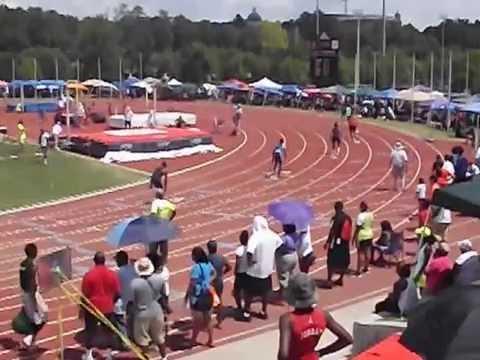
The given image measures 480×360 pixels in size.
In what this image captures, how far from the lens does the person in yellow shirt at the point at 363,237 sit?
54.9 feet

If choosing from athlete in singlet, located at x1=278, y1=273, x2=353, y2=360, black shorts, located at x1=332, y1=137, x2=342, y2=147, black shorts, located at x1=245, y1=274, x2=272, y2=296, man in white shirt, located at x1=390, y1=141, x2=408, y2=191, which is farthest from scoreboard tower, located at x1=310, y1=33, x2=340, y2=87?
athlete in singlet, located at x1=278, y1=273, x2=353, y2=360

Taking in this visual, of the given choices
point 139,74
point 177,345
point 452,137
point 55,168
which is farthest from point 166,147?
point 139,74

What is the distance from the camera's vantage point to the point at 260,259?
13.3 m

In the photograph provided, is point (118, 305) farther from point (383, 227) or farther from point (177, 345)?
point (383, 227)

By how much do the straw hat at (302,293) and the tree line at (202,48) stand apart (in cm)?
7991

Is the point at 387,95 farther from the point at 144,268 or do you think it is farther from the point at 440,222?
the point at 144,268

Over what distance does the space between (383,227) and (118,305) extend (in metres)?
7.22

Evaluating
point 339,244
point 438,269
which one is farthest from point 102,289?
point 339,244

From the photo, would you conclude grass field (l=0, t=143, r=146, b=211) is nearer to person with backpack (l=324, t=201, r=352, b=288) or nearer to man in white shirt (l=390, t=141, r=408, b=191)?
man in white shirt (l=390, t=141, r=408, b=191)

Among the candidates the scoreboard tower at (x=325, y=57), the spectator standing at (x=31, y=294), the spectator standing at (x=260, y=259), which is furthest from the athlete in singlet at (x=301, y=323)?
the scoreboard tower at (x=325, y=57)

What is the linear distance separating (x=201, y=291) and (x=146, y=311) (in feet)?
3.64

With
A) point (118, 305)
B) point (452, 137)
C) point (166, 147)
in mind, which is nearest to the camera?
point (118, 305)

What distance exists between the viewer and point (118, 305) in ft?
38.2

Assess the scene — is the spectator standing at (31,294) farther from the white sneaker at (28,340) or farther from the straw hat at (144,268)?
the straw hat at (144,268)
